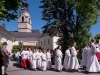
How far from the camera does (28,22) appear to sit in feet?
265

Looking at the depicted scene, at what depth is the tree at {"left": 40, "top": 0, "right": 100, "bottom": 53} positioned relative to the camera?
23.7 metres

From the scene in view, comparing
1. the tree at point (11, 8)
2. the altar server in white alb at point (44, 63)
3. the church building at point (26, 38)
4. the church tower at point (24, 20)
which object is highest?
the church tower at point (24, 20)

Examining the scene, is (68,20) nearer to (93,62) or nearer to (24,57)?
(24,57)

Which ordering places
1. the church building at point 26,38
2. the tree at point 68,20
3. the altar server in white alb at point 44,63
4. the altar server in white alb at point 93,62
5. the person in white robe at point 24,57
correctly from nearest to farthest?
the altar server in white alb at point 93,62 → the altar server in white alb at point 44,63 → the person in white robe at point 24,57 → the tree at point 68,20 → the church building at point 26,38

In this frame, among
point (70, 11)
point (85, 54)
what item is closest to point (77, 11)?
point (70, 11)

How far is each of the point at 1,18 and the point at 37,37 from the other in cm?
4896

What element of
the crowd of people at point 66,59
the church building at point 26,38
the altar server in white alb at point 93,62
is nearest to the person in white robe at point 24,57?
the crowd of people at point 66,59

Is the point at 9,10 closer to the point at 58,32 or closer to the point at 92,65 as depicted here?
the point at 92,65

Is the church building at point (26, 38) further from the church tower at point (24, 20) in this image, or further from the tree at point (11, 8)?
the tree at point (11, 8)

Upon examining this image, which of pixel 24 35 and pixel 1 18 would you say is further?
pixel 24 35

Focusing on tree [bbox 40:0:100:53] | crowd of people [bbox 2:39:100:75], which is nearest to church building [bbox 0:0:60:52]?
tree [bbox 40:0:100:53]

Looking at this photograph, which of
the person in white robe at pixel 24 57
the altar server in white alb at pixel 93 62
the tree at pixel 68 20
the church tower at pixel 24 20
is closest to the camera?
the altar server in white alb at pixel 93 62

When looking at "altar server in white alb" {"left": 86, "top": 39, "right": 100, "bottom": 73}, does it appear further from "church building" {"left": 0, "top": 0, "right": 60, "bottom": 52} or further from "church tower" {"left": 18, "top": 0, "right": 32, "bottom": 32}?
"church tower" {"left": 18, "top": 0, "right": 32, "bottom": 32}

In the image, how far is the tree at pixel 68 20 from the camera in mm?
23688
